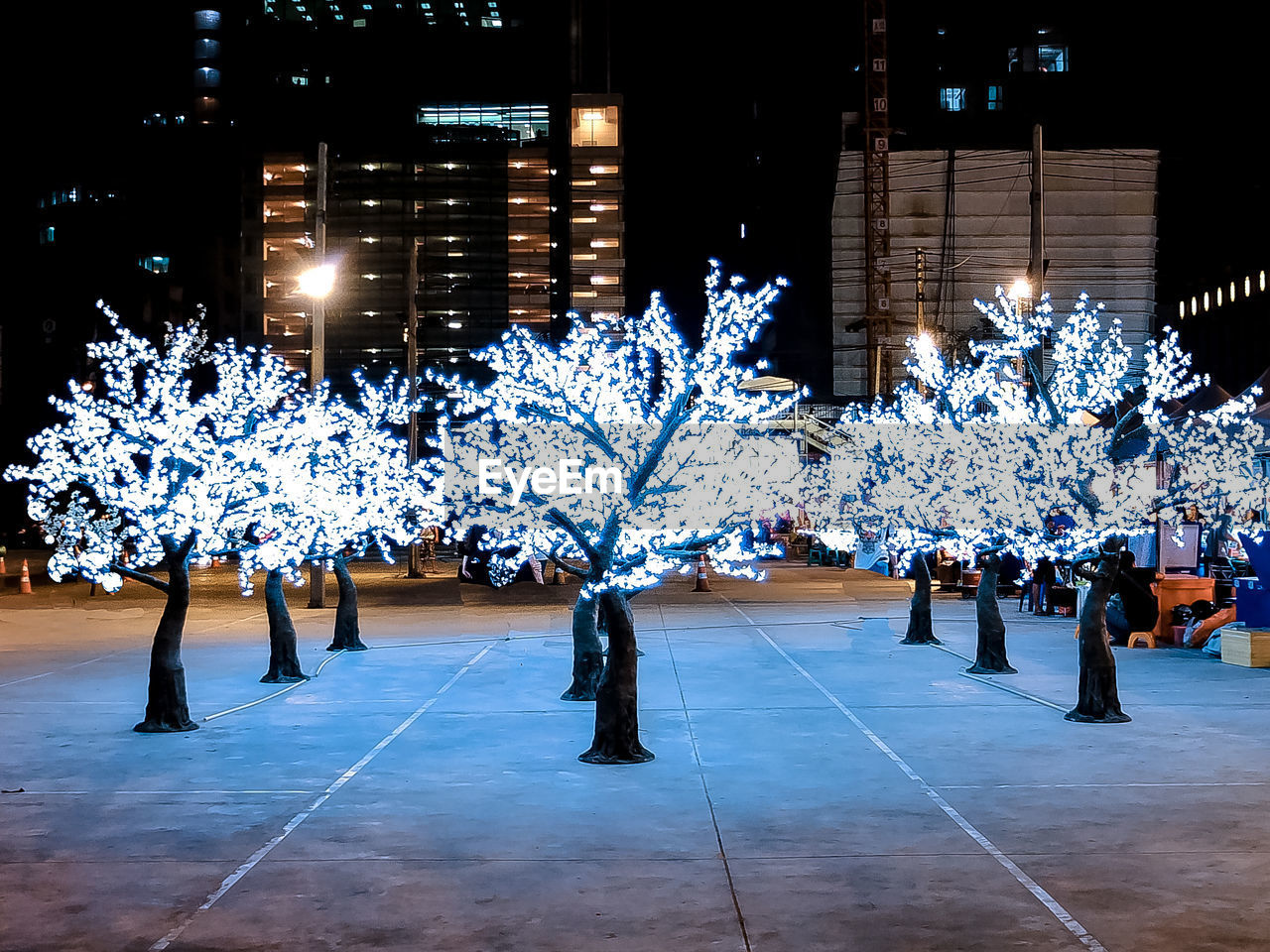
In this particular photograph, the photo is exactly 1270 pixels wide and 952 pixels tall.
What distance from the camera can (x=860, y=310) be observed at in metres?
72.5

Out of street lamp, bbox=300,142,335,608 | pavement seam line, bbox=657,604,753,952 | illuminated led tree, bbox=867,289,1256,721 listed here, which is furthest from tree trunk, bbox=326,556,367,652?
illuminated led tree, bbox=867,289,1256,721

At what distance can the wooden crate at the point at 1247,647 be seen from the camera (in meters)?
19.2

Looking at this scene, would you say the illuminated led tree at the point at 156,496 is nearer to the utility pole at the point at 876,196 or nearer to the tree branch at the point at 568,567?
the tree branch at the point at 568,567

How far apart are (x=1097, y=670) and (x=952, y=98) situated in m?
67.8

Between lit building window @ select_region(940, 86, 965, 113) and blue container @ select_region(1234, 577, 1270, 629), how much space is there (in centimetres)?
6103

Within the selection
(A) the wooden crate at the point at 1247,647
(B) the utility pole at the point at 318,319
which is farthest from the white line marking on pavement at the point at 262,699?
(A) the wooden crate at the point at 1247,647

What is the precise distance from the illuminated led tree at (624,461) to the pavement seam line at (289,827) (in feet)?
7.51

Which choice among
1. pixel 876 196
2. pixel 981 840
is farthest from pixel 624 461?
pixel 876 196

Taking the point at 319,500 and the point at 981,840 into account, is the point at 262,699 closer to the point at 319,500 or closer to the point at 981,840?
the point at 319,500

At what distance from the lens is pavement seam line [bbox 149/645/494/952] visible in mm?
7516

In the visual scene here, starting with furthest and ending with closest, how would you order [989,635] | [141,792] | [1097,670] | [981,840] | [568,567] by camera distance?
1. [989,635]
2. [1097,670]
3. [568,567]
4. [141,792]
5. [981,840]

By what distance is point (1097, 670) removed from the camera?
48.6 ft

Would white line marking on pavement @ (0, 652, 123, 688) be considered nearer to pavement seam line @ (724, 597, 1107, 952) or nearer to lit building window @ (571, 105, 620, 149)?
pavement seam line @ (724, 597, 1107, 952)

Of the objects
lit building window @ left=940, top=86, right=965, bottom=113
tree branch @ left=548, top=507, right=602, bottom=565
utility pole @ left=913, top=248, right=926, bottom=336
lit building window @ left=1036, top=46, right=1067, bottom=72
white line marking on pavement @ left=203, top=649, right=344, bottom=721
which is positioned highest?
lit building window @ left=1036, top=46, right=1067, bottom=72
